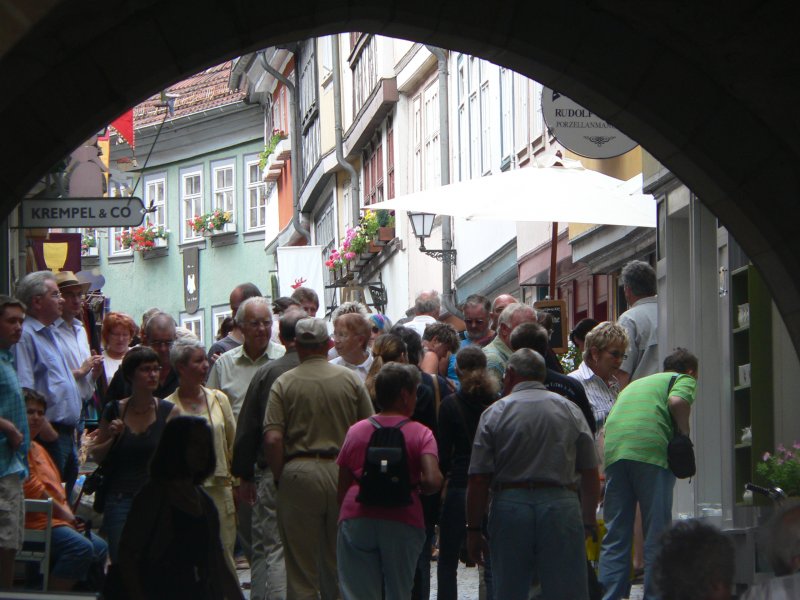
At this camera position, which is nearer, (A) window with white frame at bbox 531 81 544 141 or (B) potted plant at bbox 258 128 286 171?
(A) window with white frame at bbox 531 81 544 141

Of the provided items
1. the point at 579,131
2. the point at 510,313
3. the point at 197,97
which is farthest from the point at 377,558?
the point at 197,97

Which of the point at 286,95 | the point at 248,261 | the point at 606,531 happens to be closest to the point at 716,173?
the point at 606,531

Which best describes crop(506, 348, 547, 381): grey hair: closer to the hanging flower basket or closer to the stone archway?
the stone archway

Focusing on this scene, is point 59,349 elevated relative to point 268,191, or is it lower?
lower

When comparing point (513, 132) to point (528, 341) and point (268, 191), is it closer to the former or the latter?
point (528, 341)

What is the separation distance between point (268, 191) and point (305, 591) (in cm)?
3613

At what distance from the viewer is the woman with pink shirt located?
789 centimetres

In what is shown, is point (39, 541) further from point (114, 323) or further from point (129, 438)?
point (114, 323)

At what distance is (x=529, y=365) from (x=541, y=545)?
0.85m

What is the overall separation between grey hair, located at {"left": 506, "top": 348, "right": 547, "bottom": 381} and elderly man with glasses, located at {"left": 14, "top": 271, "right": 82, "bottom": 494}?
2.98 meters

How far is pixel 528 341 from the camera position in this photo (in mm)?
8906

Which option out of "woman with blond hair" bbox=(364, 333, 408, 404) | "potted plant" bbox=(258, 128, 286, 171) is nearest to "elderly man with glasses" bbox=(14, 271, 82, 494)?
"woman with blond hair" bbox=(364, 333, 408, 404)

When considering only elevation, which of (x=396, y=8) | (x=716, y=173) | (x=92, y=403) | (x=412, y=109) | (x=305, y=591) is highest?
(x=412, y=109)

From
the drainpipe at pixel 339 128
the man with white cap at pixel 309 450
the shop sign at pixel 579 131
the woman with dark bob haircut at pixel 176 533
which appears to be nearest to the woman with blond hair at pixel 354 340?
the man with white cap at pixel 309 450
